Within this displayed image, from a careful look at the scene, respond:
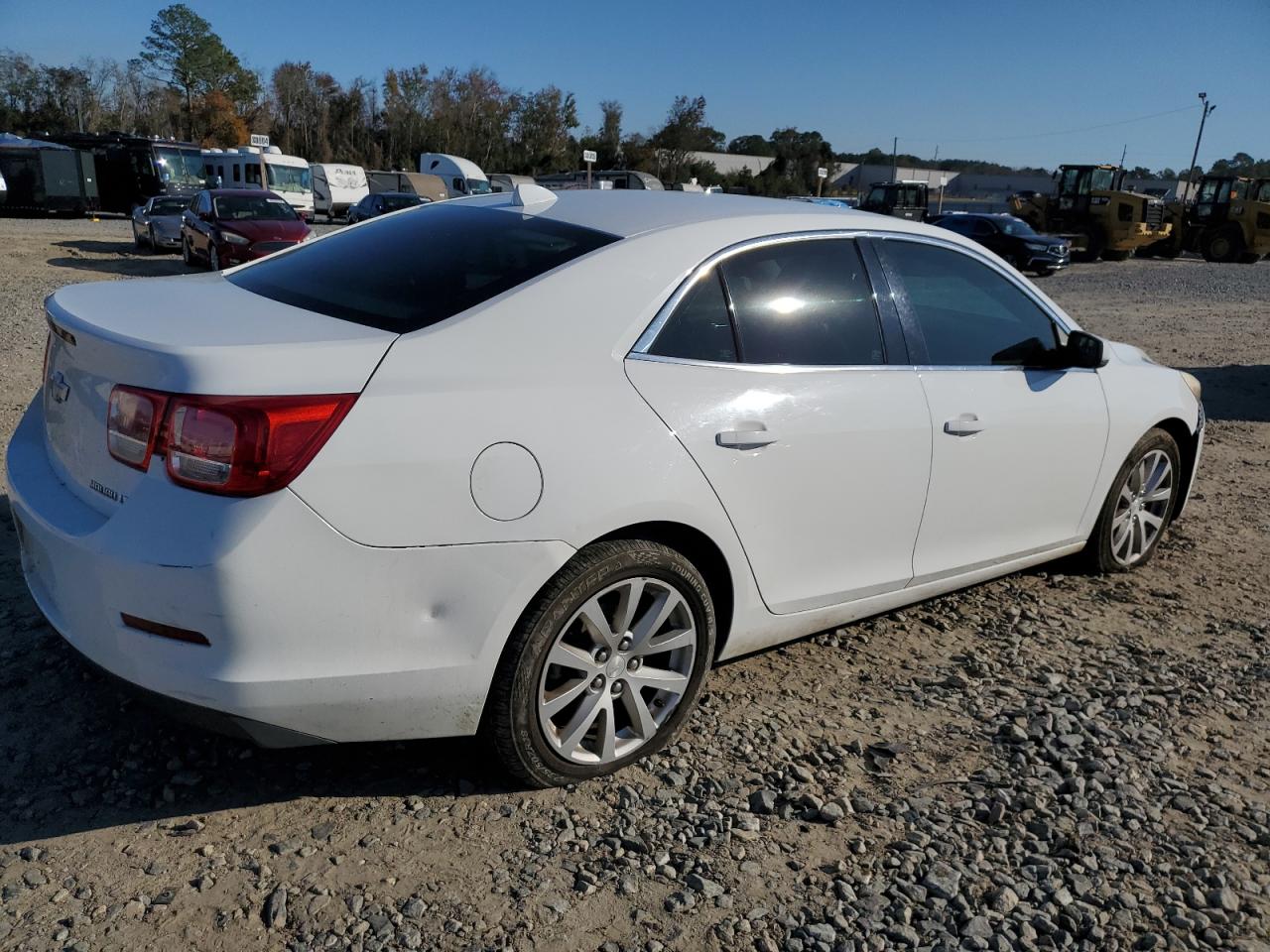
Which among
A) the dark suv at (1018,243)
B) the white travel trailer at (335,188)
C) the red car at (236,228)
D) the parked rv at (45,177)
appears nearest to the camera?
the red car at (236,228)

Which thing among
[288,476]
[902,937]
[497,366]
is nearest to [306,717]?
[288,476]

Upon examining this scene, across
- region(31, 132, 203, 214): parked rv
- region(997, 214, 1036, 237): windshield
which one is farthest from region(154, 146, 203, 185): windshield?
region(997, 214, 1036, 237): windshield

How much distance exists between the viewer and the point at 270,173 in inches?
1415

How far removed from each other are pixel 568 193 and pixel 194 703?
7.50 ft

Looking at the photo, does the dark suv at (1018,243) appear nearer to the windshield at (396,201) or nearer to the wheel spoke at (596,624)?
the windshield at (396,201)

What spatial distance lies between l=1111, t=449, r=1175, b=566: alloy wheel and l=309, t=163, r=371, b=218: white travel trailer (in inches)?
1501

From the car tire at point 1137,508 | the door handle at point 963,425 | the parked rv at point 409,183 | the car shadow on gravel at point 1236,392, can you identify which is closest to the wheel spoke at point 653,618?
the door handle at point 963,425

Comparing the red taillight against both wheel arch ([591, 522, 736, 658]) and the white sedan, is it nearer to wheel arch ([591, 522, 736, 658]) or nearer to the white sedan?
the white sedan

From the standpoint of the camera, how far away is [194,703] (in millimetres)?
2301

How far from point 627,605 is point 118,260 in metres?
22.2

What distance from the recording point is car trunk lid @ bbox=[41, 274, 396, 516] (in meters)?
2.29

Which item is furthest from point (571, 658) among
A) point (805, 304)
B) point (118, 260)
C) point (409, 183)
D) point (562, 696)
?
point (409, 183)

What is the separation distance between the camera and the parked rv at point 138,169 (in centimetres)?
3750

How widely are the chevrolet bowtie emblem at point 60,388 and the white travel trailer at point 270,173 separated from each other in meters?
33.9
